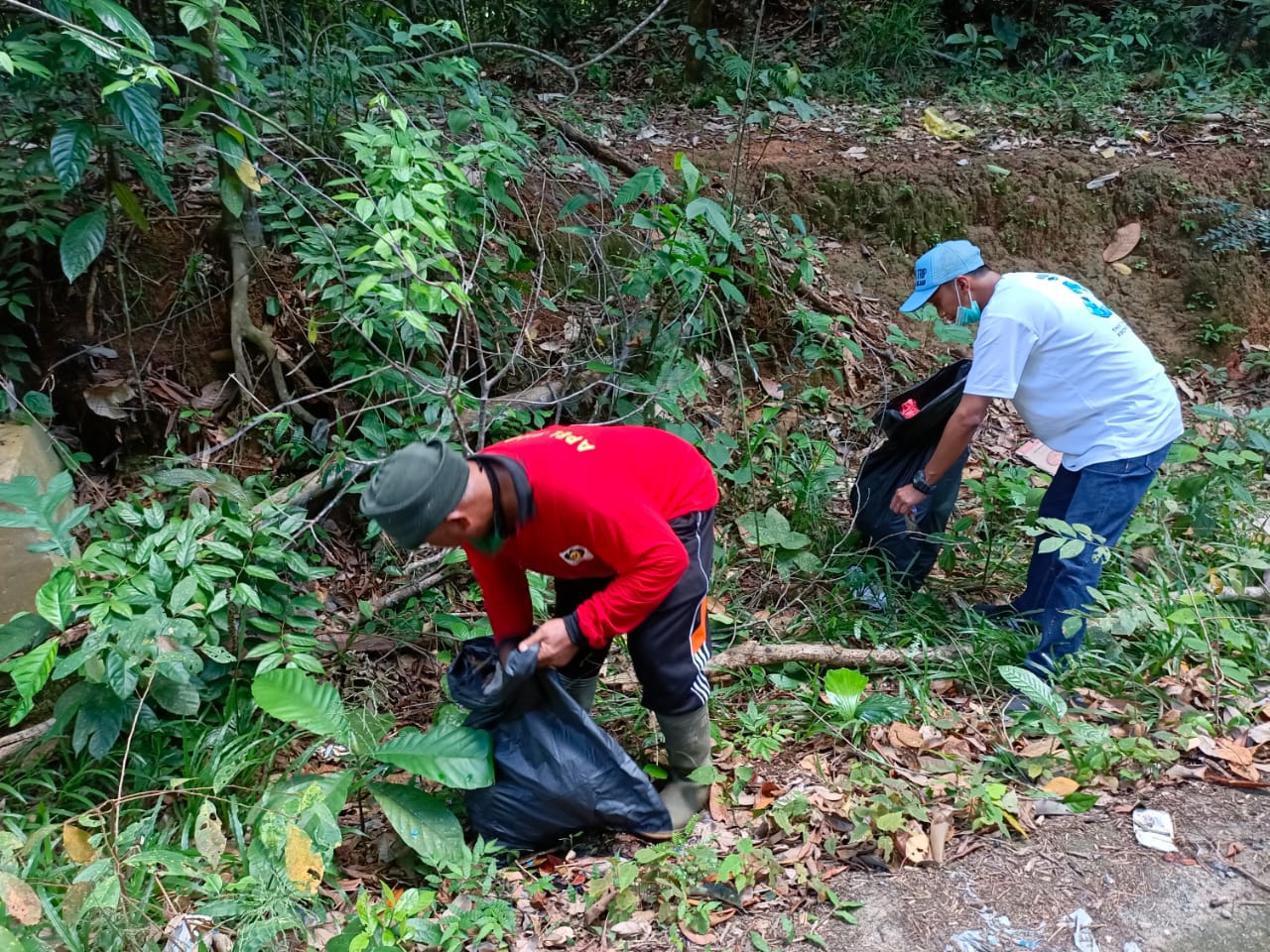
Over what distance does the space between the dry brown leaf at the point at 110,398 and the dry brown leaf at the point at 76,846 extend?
7.01 ft

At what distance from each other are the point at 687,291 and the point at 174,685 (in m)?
2.72

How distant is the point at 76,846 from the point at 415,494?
163 cm

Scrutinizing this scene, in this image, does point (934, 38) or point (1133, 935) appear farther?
point (934, 38)

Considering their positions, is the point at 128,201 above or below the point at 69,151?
below

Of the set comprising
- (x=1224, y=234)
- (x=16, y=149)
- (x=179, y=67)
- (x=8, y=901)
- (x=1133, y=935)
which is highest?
(x=179, y=67)

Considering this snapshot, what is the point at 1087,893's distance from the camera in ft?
7.83

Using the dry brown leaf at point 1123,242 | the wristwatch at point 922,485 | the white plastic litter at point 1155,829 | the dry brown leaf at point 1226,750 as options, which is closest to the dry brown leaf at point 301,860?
the white plastic litter at point 1155,829

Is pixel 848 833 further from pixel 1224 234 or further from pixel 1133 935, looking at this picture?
pixel 1224 234

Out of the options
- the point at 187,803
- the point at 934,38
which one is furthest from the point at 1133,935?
the point at 934,38

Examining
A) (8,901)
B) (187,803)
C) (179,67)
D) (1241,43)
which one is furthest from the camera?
(1241,43)

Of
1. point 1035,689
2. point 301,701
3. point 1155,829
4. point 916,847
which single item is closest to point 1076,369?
point 1035,689

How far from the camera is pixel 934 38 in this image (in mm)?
8367

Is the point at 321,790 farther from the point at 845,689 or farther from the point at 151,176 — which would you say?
the point at 151,176

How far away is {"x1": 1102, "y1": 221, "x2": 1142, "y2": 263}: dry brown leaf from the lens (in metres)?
6.36
